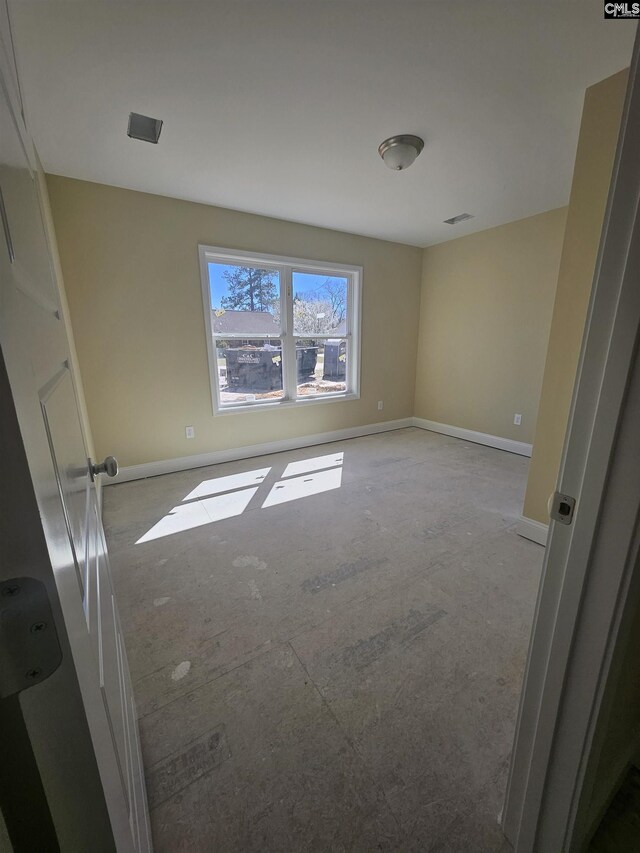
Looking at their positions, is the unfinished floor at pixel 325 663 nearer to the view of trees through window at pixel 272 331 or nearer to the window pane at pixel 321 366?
the view of trees through window at pixel 272 331

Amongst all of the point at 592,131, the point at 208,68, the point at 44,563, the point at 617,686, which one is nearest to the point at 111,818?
the point at 44,563

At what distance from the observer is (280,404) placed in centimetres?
385

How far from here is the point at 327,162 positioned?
2.28 m

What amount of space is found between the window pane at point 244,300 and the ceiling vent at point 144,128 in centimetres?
124

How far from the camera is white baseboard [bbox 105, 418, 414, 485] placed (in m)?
3.18

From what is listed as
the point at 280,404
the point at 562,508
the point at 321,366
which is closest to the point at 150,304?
the point at 280,404

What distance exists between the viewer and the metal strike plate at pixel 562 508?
643mm

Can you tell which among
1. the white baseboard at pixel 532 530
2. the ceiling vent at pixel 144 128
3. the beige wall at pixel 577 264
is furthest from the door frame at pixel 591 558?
the ceiling vent at pixel 144 128

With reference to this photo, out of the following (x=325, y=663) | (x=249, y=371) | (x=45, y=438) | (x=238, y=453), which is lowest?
(x=325, y=663)

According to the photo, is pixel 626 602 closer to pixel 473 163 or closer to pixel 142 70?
pixel 142 70

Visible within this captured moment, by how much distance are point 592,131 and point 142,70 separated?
2169 millimetres

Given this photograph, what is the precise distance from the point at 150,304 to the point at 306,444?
7.20 feet

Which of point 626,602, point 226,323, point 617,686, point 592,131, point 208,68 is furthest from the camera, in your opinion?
point 226,323

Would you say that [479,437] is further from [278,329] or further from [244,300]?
[244,300]
